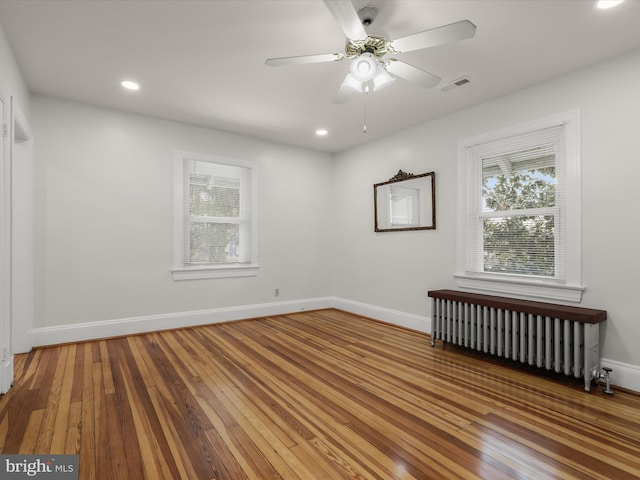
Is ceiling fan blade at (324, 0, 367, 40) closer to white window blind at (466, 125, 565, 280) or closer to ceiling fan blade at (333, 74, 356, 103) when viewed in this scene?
ceiling fan blade at (333, 74, 356, 103)

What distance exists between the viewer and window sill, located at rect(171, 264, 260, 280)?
439 centimetres

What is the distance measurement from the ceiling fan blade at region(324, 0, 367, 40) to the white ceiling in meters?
0.31

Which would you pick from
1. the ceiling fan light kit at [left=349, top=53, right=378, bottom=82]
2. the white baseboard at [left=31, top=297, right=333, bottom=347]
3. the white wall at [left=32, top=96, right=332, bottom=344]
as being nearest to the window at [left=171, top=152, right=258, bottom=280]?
the white wall at [left=32, top=96, right=332, bottom=344]

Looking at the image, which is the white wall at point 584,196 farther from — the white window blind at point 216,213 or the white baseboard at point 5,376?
the white baseboard at point 5,376

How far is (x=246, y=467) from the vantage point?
66.8 inches

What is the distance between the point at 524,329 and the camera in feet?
9.85

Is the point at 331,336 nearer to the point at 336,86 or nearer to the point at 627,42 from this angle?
the point at 336,86

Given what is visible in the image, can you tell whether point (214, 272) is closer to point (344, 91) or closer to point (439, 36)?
point (344, 91)

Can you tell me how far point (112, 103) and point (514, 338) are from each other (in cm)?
482

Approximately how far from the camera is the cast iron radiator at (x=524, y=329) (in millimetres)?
2656
